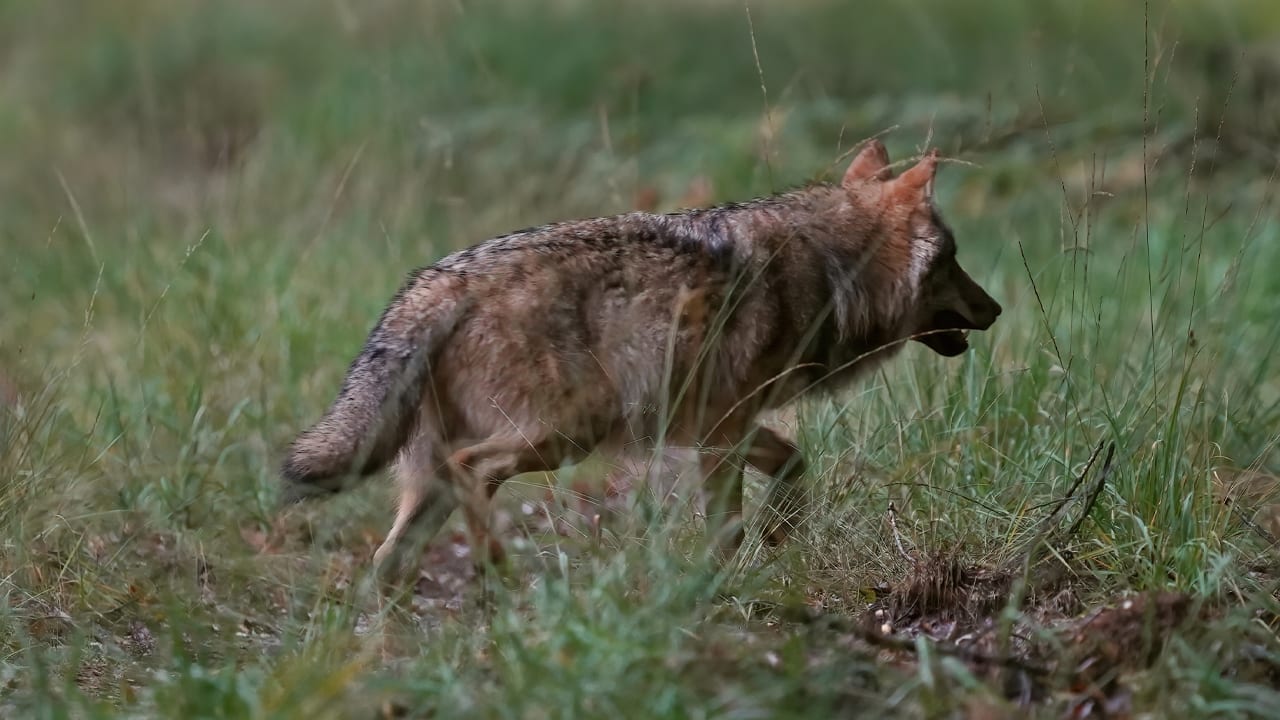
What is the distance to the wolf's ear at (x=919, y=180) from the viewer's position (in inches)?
220

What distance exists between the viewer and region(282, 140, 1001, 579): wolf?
4.64 metres

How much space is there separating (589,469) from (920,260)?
58.1 inches

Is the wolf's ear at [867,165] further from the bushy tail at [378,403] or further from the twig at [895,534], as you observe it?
the bushy tail at [378,403]

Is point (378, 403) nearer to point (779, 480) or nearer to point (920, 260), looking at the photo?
point (779, 480)

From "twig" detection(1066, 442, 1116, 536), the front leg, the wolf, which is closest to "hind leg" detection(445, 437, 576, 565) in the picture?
the wolf

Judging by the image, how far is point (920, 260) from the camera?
561cm

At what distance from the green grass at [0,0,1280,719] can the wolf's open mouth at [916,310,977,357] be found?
14 cm

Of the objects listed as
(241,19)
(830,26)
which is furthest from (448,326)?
(241,19)

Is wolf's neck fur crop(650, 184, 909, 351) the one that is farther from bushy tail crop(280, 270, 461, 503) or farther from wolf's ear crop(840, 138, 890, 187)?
bushy tail crop(280, 270, 461, 503)

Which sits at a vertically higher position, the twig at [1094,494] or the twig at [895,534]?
the twig at [1094,494]

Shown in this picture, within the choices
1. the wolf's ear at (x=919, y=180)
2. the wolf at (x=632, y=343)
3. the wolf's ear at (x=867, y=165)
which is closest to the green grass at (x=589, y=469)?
the wolf at (x=632, y=343)

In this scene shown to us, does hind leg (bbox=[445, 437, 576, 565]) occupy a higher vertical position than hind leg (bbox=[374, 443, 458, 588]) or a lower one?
higher

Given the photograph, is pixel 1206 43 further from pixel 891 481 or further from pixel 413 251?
pixel 891 481

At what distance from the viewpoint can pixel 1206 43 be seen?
10938 mm
